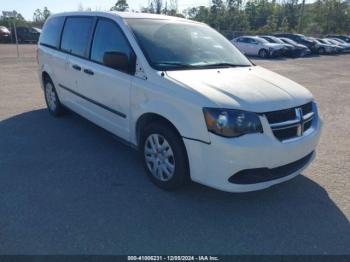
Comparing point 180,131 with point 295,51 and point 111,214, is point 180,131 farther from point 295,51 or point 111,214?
point 295,51

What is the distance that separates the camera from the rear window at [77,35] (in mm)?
4848

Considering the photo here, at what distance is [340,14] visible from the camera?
55.4 m

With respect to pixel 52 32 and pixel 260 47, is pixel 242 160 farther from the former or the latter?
pixel 260 47

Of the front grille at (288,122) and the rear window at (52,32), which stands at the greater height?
the rear window at (52,32)

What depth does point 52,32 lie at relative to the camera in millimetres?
6133

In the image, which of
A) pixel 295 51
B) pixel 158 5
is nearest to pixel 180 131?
pixel 295 51

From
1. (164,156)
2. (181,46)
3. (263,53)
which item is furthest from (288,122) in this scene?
(263,53)

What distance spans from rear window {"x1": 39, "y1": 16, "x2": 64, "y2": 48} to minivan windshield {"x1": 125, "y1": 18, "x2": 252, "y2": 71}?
2223 millimetres

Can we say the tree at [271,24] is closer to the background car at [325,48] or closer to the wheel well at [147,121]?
the background car at [325,48]

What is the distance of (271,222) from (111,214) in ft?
5.09

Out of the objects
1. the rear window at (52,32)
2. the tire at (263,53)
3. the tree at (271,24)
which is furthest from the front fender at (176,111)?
the tree at (271,24)

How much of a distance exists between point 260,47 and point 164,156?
906 inches

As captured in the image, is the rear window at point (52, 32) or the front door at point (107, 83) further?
the rear window at point (52, 32)

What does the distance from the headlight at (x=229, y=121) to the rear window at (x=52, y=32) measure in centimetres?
391
